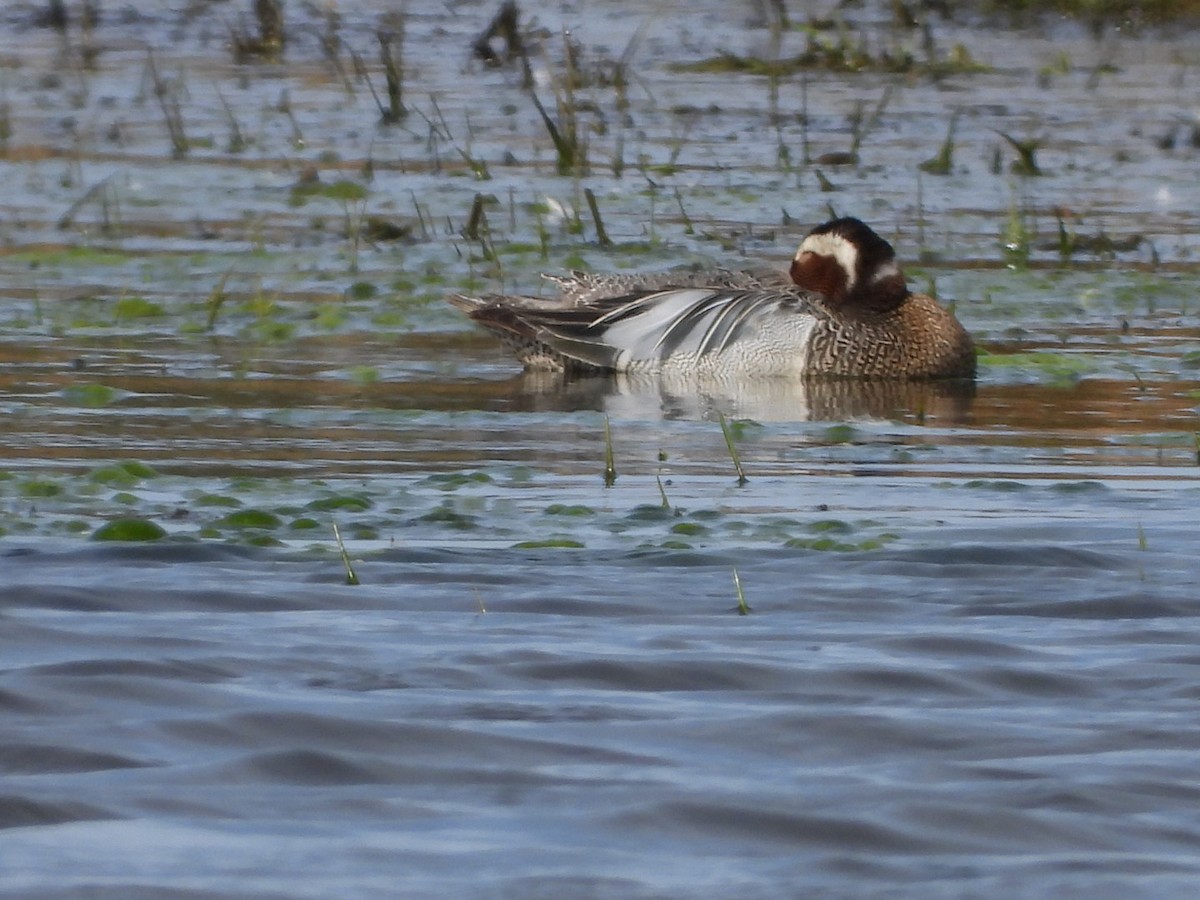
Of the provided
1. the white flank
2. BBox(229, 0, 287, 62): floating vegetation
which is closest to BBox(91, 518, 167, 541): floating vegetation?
the white flank

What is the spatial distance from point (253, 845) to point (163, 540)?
2116 mm

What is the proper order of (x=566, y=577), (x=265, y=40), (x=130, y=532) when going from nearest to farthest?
(x=566, y=577)
(x=130, y=532)
(x=265, y=40)

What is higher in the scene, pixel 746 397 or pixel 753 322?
pixel 753 322

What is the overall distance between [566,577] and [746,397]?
3.89 meters

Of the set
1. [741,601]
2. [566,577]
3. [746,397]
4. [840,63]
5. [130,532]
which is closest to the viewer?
[741,601]

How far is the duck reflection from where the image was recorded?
8688mm

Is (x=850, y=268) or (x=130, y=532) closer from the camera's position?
(x=130, y=532)

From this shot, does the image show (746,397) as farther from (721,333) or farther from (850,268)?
(850,268)

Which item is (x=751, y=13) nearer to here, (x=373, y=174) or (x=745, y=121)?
(x=745, y=121)

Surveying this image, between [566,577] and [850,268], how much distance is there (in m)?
4.86

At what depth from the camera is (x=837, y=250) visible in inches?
396

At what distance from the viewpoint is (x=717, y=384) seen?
962 cm

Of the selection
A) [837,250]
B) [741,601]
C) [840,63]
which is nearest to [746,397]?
[837,250]

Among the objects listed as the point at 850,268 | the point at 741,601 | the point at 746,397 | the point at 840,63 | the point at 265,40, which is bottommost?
the point at 746,397
